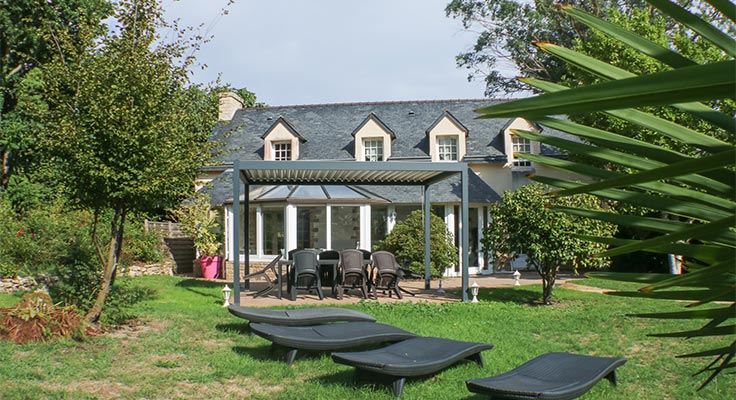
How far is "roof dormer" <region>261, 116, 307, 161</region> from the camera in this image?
23938 mm

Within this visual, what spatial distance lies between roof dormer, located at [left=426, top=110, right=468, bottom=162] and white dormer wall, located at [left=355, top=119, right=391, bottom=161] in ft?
5.43

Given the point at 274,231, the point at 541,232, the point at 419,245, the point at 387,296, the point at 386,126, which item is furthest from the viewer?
the point at 386,126

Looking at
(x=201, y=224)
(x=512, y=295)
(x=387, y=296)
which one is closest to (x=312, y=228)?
(x=201, y=224)

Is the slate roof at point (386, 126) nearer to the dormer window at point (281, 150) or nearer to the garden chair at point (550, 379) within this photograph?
the dormer window at point (281, 150)

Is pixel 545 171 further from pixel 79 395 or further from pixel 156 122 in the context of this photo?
pixel 79 395

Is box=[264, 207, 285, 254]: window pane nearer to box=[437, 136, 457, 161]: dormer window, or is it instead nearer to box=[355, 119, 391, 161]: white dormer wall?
box=[355, 119, 391, 161]: white dormer wall

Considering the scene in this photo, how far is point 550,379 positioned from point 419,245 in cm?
1319

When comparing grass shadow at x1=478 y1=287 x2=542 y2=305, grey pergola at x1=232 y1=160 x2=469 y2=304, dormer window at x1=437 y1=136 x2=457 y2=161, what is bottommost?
grass shadow at x1=478 y1=287 x2=542 y2=305

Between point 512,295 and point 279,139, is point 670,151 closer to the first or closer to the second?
point 512,295

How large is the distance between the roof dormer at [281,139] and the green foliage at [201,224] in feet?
12.3

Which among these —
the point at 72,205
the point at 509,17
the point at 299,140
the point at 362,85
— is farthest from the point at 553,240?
the point at 362,85

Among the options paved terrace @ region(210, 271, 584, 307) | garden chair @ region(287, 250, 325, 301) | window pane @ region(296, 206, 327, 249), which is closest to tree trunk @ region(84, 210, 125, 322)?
paved terrace @ region(210, 271, 584, 307)

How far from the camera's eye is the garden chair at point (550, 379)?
187 inches

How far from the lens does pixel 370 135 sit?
23.5m
